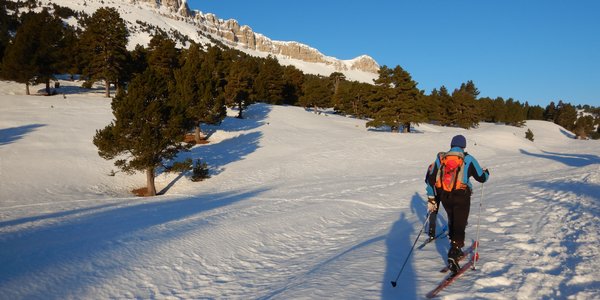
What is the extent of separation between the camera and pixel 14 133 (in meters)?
28.6

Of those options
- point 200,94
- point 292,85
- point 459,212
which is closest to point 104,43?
point 200,94

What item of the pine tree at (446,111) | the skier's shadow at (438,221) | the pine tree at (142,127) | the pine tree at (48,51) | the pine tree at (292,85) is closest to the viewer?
the skier's shadow at (438,221)

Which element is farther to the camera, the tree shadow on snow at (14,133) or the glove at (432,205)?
the tree shadow on snow at (14,133)

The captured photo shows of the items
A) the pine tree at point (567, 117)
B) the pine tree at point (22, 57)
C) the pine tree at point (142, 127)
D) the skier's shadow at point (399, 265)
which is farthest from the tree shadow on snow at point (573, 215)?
the pine tree at point (567, 117)

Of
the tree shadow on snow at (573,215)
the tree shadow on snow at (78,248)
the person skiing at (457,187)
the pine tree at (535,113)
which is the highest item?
the pine tree at (535,113)

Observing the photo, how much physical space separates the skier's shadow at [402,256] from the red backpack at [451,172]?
1.69 m

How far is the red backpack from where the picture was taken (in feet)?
19.5

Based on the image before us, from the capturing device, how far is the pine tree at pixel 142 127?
65.3 feet

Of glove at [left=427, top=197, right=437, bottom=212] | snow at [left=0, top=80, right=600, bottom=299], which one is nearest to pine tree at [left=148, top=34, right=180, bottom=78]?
snow at [left=0, top=80, right=600, bottom=299]

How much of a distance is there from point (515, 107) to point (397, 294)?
12256cm

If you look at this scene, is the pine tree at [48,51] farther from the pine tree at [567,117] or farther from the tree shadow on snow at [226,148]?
the pine tree at [567,117]

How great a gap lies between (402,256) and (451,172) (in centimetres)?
233

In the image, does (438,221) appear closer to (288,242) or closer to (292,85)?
(288,242)

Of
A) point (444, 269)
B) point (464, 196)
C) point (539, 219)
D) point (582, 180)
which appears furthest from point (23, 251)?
point (582, 180)
